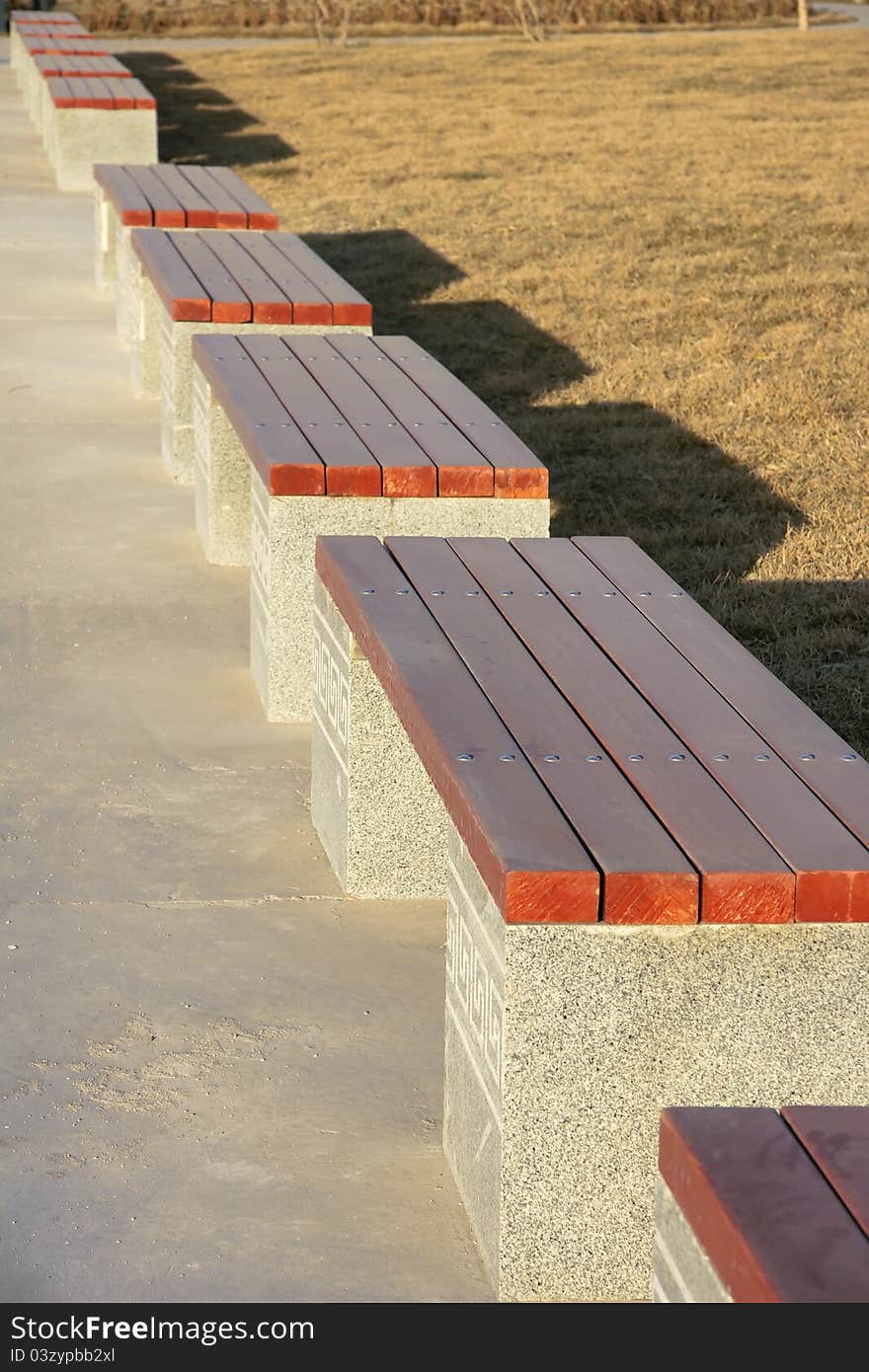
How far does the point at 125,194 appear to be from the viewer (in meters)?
10.6

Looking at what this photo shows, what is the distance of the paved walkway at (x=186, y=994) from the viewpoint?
133 inches

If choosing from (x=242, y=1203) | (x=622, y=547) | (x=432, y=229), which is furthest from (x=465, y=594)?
(x=432, y=229)

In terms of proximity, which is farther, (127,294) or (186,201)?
(186,201)

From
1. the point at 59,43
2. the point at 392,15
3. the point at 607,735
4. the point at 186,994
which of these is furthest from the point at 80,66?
the point at 607,735

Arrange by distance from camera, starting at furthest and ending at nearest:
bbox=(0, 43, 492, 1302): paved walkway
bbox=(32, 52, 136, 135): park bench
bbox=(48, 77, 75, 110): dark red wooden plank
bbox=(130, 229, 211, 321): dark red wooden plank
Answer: bbox=(32, 52, 136, 135): park bench < bbox=(48, 77, 75, 110): dark red wooden plank < bbox=(130, 229, 211, 321): dark red wooden plank < bbox=(0, 43, 492, 1302): paved walkway

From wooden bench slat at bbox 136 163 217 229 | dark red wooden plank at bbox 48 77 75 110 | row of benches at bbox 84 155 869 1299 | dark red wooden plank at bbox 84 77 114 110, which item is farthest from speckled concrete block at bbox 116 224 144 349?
dark red wooden plank at bbox 84 77 114 110

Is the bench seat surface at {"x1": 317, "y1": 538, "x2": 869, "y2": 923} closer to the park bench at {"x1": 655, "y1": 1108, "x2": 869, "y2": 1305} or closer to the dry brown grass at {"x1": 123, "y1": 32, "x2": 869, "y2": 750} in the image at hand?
the park bench at {"x1": 655, "y1": 1108, "x2": 869, "y2": 1305}

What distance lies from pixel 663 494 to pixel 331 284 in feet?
5.27

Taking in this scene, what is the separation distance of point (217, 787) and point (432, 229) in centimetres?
985

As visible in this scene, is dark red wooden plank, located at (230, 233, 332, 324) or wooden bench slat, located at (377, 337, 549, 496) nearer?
wooden bench slat, located at (377, 337, 549, 496)

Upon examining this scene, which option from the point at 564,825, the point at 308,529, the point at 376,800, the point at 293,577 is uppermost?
the point at 564,825

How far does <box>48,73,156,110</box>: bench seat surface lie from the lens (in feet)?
52.0

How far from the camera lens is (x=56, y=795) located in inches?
206

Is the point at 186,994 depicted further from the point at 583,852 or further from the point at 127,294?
the point at 127,294
